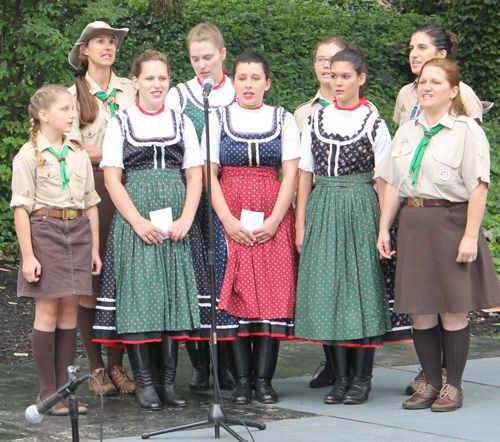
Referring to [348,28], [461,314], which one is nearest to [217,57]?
[461,314]

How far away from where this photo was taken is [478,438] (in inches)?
144

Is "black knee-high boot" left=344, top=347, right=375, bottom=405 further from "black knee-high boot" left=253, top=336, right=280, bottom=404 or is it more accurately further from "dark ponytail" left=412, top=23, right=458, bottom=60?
"dark ponytail" left=412, top=23, right=458, bottom=60

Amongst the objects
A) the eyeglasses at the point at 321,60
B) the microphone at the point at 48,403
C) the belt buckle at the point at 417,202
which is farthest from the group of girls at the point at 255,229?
the microphone at the point at 48,403

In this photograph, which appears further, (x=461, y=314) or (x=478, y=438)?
(x=461, y=314)

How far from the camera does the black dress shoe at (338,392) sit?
14.5 ft

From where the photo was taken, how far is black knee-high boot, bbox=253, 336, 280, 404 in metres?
4.46

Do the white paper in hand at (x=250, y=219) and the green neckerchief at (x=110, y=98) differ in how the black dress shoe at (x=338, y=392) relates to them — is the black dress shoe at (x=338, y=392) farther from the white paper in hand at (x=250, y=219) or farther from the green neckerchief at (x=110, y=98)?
the green neckerchief at (x=110, y=98)

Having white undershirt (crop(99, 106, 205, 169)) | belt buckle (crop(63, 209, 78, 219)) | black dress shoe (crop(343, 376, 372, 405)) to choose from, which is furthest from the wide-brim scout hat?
black dress shoe (crop(343, 376, 372, 405))

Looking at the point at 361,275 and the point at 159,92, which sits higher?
the point at 159,92

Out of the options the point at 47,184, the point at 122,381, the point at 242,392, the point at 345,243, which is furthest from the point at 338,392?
the point at 47,184

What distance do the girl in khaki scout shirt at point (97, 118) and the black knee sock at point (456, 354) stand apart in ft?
5.87

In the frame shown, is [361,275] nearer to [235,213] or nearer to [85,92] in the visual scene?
[235,213]

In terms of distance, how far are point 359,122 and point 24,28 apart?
13.5 ft

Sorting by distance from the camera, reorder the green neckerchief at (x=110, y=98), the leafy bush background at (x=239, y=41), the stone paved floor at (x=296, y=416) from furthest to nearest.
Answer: the leafy bush background at (x=239, y=41), the green neckerchief at (x=110, y=98), the stone paved floor at (x=296, y=416)
